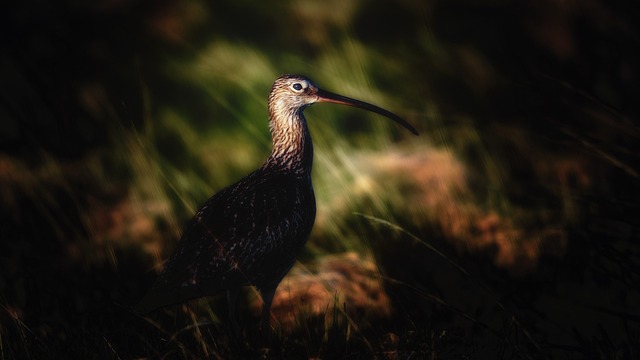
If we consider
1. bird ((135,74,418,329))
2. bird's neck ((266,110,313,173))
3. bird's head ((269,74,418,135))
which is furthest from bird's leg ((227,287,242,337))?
bird's head ((269,74,418,135))

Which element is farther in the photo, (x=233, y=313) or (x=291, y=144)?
(x=291, y=144)

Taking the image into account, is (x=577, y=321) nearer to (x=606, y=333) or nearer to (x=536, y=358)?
(x=606, y=333)

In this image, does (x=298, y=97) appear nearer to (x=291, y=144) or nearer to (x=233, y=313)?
(x=291, y=144)

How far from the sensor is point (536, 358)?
3.14 m

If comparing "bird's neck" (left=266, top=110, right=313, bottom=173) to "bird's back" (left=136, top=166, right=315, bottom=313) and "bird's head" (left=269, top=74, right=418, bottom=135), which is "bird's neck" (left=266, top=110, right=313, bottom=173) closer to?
"bird's head" (left=269, top=74, right=418, bottom=135)

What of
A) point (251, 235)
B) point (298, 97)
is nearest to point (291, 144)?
point (298, 97)

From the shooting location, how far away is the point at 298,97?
3.87 metres

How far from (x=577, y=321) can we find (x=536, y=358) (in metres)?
0.51

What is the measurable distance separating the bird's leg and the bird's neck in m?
0.73

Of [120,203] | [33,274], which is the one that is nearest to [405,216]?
[120,203]

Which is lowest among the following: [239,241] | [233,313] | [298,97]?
[233,313]

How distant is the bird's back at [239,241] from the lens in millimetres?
3312

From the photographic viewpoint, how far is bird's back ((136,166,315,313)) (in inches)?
130

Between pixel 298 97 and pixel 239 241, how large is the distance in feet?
2.93
